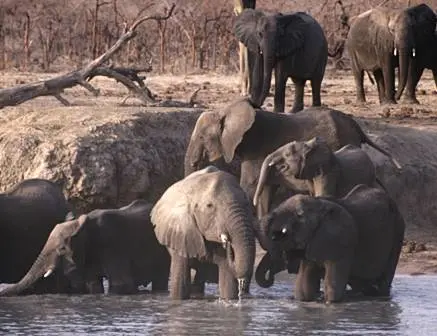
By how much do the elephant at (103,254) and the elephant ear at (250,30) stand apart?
22.3 feet

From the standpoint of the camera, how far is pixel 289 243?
14.0 m

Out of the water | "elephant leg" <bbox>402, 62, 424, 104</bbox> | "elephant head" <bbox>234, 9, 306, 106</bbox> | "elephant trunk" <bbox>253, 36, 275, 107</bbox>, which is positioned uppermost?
"elephant head" <bbox>234, 9, 306, 106</bbox>

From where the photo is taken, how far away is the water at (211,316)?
42.4 ft

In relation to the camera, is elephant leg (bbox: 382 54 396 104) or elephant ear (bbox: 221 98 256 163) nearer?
elephant ear (bbox: 221 98 256 163)

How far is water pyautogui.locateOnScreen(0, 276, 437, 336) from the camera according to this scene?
12.9 metres

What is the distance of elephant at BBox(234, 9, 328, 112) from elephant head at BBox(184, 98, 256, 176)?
3.57 meters

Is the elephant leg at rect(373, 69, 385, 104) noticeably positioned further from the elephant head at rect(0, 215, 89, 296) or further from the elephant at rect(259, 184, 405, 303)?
the elephant head at rect(0, 215, 89, 296)

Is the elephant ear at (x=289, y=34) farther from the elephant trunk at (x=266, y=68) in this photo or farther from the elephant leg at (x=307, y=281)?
the elephant leg at (x=307, y=281)

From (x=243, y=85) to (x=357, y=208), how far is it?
8.38 m

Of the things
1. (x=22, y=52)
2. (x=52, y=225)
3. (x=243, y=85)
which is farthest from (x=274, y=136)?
(x=22, y=52)

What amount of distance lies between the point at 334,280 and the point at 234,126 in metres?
3.26

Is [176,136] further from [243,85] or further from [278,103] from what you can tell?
[243,85]

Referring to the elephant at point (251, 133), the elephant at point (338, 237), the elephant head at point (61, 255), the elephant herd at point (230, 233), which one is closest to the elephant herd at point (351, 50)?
the elephant at point (251, 133)

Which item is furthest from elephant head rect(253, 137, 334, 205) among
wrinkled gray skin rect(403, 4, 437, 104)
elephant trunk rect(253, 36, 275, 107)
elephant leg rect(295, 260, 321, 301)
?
wrinkled gray skin rect(403, 4, 437, 104)
